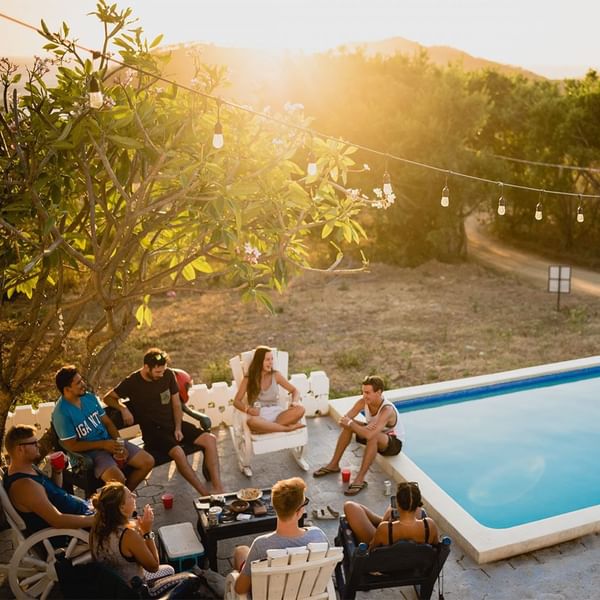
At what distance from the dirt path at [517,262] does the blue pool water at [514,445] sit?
30.1 feet

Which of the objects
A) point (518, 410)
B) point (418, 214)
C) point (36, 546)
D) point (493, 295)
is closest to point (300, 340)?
point (518, 410)

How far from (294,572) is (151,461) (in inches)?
95.8

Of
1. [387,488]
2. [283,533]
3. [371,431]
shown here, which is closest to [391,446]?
[371,431]

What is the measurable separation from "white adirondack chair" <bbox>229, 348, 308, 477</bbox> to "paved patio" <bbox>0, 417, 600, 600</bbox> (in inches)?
5.0

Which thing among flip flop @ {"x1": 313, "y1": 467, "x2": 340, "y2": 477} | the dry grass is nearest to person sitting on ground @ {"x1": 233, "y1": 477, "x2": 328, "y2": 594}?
flip flop @ {"x1": 313, "y1": 467, "x2": 340, "y2": 477}

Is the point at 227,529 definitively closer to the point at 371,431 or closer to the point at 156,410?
the point at 156,410

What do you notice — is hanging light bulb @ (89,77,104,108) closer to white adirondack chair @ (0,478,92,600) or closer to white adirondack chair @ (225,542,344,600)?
white adirondack chair @ (0,478,92,600)

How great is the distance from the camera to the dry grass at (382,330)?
1175 centimetres

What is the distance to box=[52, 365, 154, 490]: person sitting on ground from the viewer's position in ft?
19.6

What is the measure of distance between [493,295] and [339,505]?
1209 cm

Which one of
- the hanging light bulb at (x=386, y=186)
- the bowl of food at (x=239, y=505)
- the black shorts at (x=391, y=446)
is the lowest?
the black shorts at (x=391, y=446)

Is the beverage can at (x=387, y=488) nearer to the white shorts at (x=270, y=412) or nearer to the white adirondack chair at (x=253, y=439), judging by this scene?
the white adirondack chair at (x=253, y=439)

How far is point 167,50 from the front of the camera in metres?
6.28

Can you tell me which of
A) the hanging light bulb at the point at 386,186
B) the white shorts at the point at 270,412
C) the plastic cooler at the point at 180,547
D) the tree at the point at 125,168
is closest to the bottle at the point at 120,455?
the plastic cooler at the point at 180,547
